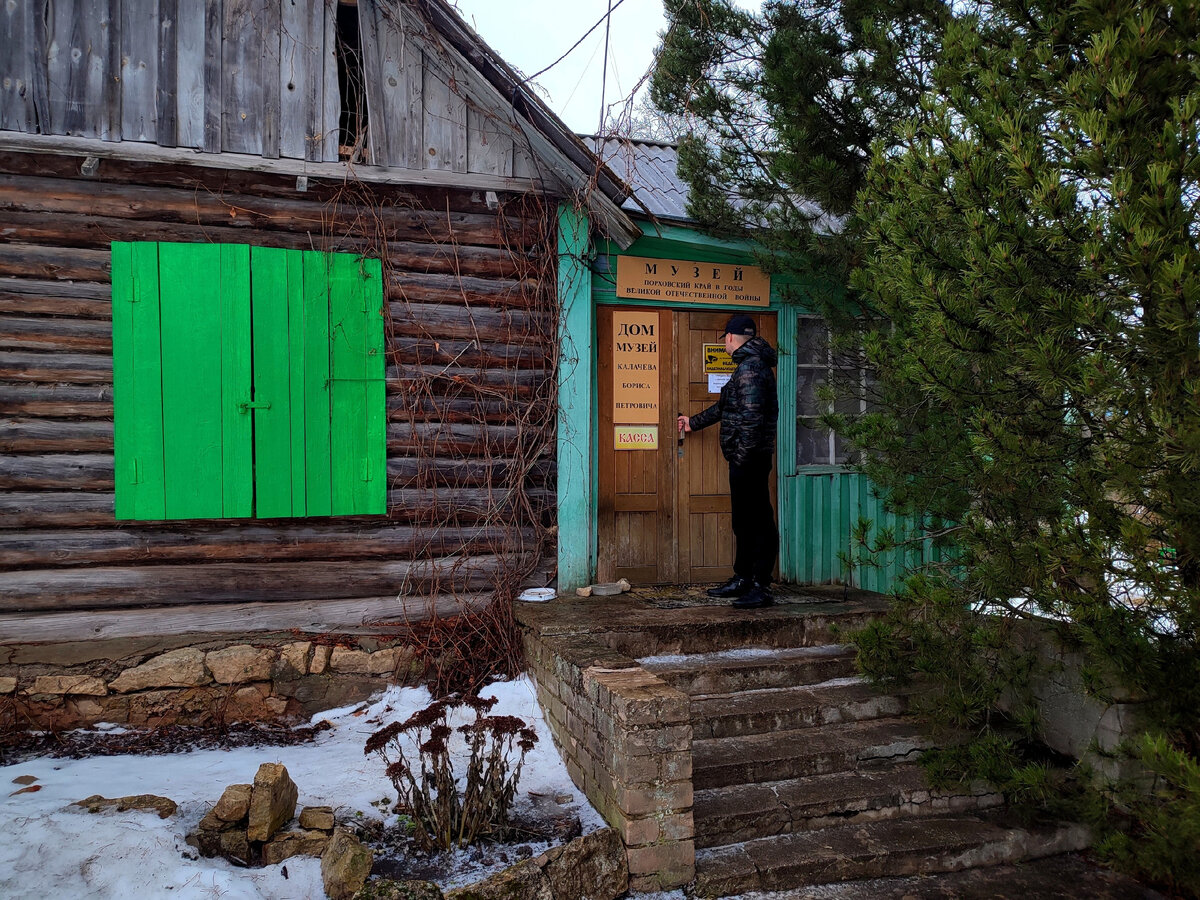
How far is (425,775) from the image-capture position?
12.0 ft

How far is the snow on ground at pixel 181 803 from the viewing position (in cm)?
316

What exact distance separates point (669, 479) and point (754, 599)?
1419mm

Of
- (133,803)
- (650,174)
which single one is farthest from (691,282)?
(133,803)

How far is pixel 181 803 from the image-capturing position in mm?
3803

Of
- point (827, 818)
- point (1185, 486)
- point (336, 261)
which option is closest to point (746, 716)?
point (827, 818)

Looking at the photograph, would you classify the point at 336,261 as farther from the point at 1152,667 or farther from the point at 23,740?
the point at 1152,667

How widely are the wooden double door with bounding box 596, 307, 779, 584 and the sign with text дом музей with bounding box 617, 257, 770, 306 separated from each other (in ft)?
0.41

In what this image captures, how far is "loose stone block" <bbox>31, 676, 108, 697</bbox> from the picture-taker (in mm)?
4840

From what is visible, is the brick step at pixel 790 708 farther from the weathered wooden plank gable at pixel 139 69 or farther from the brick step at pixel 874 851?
the weathered wooden plank gable at pixel 139 69

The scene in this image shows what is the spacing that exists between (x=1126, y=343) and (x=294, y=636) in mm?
4903

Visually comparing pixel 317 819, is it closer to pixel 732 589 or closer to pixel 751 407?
pixel 732 589

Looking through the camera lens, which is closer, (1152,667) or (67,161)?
(1152,667)

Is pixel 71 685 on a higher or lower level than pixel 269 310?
lower

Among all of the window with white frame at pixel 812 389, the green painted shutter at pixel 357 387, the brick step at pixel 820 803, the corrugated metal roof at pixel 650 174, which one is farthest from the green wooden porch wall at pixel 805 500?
the brick step at pixel 820 803
